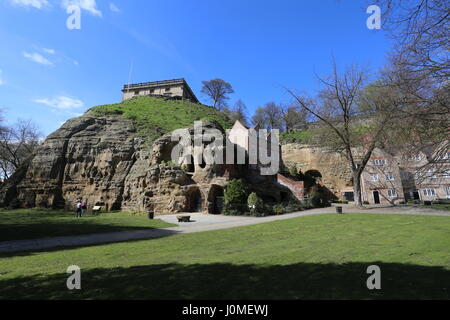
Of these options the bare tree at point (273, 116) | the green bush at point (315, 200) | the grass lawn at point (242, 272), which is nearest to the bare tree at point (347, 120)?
the green bush at point (315, 200)

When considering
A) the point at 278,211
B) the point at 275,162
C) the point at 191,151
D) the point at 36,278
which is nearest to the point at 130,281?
the point at 36,278

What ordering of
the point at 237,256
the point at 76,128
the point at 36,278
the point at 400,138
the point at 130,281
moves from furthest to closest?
the point at 76,128
the point at 400,138
the point at 237,256
the point at 36,278
the point at 130,281

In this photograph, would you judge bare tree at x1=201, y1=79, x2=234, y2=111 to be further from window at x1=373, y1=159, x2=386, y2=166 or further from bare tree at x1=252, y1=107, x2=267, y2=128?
window at x1=373, y1=159, x2=386, y2=166

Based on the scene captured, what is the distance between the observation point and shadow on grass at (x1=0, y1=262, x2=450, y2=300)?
4.23 meters

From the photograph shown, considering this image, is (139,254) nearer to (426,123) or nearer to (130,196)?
(426,123)

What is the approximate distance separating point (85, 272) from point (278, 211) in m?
21.0

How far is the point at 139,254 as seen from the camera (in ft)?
28.3

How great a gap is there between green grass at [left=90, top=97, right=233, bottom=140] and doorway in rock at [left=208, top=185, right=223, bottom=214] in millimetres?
14444

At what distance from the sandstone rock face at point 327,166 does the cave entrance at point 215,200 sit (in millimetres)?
18620

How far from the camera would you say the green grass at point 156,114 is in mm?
39144

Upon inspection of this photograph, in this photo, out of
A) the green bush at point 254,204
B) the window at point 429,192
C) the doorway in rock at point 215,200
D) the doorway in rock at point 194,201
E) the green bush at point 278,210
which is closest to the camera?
the green bush at point 254,204

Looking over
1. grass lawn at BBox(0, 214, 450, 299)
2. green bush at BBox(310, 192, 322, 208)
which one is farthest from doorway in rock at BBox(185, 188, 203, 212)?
grass lawn at BBox(0, 214, 450, 299)

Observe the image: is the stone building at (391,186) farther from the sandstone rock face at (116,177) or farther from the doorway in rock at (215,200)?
the doorway in rock at (215,200)

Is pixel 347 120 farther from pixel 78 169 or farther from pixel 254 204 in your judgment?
pixel 78 169
